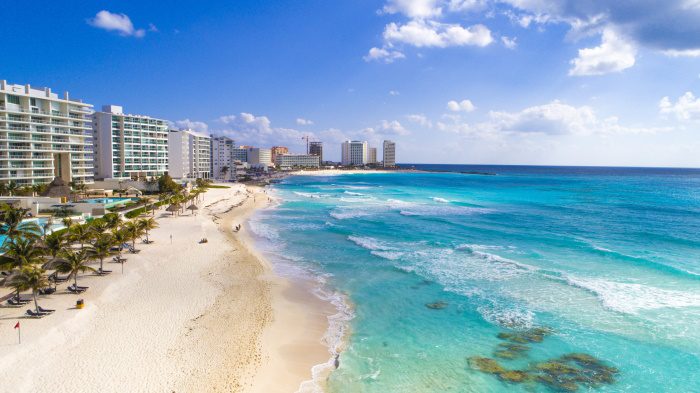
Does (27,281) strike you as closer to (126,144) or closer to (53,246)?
(53,246)

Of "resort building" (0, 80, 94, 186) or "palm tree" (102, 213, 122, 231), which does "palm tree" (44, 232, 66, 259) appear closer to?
"palm tree" (102, 213, 122, 231)

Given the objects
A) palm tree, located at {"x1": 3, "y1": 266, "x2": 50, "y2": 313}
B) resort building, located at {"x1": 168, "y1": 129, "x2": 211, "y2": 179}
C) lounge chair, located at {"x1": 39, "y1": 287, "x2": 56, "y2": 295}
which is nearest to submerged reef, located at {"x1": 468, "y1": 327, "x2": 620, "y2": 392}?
palm tree, located at {"x1": 3, "y1": 266, "x2": 50, "y2": 313}

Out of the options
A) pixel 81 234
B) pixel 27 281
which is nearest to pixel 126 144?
pixel 81 234

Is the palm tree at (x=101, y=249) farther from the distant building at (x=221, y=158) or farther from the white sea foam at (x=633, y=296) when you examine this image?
the distant building at (x=221, y=158)

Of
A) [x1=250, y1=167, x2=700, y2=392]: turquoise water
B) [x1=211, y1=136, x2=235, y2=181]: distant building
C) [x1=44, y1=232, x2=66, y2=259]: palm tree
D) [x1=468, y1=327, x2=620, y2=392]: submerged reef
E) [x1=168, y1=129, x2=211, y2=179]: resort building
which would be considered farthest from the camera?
[x1=211, y1=136, x2=235, y2=181]: distant building

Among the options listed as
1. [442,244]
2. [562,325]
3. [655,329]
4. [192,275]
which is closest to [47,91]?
[192,275]

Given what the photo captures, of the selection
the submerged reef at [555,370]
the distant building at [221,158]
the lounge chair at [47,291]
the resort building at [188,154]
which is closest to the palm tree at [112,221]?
the lounge chair at [47,291]
